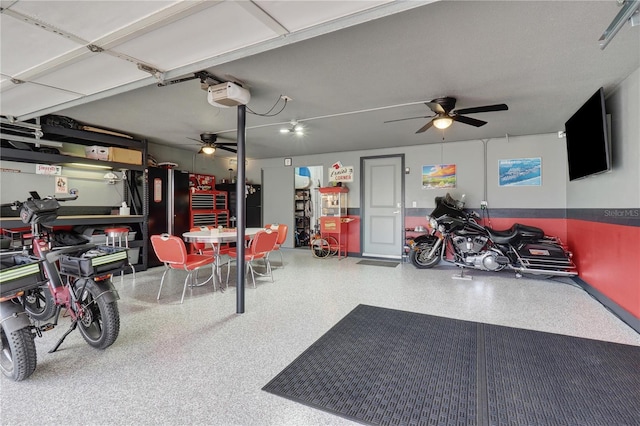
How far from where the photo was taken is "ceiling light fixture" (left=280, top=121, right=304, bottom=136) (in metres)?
4.61

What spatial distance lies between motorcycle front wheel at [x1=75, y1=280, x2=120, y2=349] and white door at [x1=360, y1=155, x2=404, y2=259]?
514cm

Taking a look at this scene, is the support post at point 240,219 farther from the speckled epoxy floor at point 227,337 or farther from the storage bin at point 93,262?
the storage bin at point 93,262

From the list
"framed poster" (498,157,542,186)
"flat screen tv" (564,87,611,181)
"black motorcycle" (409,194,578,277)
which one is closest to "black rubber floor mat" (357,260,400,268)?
"black motorcycle" (409,194,578,277)

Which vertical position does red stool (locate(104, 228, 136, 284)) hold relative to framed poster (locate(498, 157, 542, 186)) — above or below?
below

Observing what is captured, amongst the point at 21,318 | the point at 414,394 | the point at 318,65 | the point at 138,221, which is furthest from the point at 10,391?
the point at 138,221

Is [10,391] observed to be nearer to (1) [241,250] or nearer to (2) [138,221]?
(1) [241,250]

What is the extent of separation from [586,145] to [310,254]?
5.26m

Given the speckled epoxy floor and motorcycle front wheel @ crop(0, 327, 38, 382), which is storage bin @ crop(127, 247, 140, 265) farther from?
motorcycle front wheel @ crop(0, 327, 38, 382)

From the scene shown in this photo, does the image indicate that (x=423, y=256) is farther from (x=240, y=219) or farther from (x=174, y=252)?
(x=174, y=252)

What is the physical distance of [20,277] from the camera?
1985 mm

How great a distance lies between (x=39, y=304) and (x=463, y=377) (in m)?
3.78

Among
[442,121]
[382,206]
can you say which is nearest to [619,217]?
[442,121]

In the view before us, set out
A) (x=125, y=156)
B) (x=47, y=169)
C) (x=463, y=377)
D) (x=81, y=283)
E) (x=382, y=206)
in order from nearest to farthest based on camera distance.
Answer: (x=463, y=377) → (x=81, y=283) → (x=47, y=169) → (x=125, y=156) → (x=382, y=206)

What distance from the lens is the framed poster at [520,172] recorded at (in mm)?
5234
